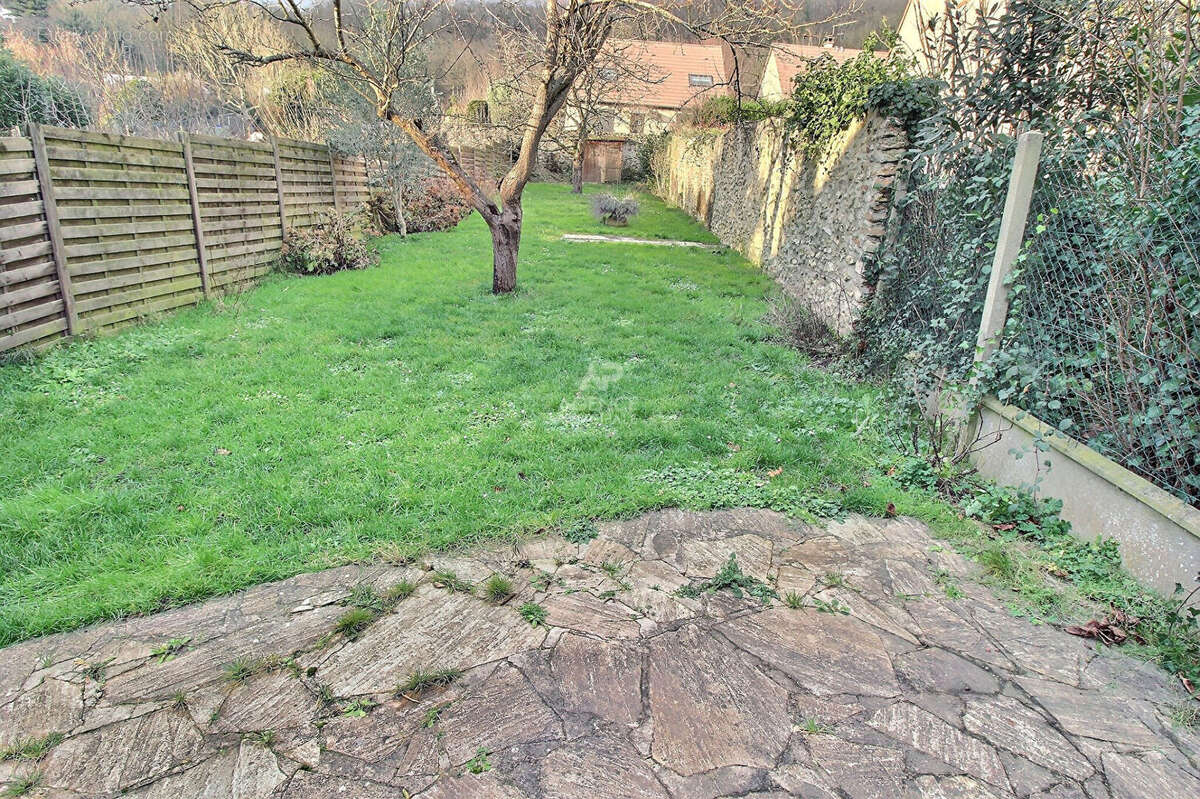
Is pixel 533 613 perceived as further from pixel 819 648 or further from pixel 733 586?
pixel 819 648

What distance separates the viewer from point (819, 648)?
2.28m

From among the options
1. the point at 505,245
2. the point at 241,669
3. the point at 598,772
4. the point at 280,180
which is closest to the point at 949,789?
the point at 598,772

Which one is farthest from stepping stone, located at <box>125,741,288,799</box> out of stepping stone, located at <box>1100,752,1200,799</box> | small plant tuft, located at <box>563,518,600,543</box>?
stepping stone, located at <box>1100,752,1200,799</box>

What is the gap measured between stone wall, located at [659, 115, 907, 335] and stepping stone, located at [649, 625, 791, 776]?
4410 mm

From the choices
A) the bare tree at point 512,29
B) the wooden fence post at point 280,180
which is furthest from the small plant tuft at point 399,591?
the wooden fence post at point 280,180

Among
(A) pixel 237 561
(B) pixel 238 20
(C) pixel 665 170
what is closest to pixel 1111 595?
(A) pixel 237 561

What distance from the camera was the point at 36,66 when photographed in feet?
46.0

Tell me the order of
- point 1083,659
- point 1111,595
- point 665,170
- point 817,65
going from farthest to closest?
point 665,170
point 817,65
point 1111,595
point 1083,659

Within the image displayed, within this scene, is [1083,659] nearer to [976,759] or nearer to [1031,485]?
[976,759]

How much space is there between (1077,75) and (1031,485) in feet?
8.54

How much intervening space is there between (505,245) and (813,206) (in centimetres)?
381

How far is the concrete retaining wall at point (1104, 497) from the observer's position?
95.8 inches

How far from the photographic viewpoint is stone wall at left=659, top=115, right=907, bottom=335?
5.61 meters

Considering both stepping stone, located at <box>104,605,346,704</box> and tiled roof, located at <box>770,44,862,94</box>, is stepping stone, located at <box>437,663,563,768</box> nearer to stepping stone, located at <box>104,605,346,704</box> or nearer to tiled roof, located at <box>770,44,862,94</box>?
stepping stone, located at <box>104,605,346,704</box>
